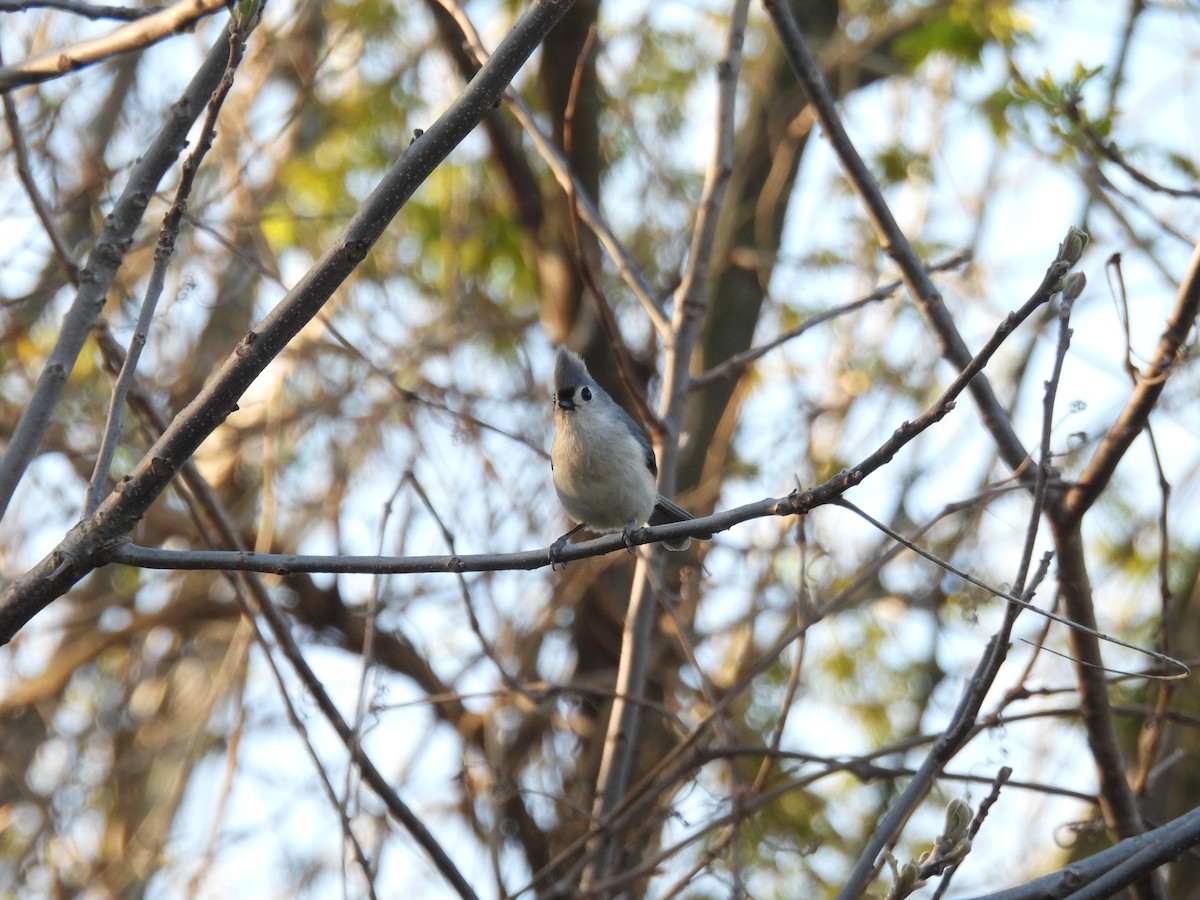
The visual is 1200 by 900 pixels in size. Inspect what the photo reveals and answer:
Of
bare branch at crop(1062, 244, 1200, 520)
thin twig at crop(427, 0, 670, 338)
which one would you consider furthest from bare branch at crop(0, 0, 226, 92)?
bare branch at crop(1062, 244, 1200, 520)

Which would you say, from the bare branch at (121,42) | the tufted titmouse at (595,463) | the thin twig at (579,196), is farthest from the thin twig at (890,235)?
the bare branch at (121,42)

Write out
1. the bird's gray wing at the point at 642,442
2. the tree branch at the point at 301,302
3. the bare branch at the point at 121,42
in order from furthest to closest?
the bird's gray wing at the point at 642,442
the tree branch at the point at 301,302
the bare branch at the point at 121,42

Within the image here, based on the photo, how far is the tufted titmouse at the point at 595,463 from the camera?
3.11 metres

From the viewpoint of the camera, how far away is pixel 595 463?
311 centimetres

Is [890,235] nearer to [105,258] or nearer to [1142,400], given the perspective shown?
[1142,400]

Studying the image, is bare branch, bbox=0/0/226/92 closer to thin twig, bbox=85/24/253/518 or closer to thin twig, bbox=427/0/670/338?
thin twig, bbox=85/24/253/518

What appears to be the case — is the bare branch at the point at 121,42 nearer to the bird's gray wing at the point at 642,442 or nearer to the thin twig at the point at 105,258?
the thin twig at the point at 105,258

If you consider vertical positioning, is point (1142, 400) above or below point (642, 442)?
below

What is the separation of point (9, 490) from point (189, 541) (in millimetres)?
2626

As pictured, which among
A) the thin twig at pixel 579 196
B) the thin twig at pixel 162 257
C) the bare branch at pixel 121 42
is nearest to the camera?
the bare branch at pixel 121 42

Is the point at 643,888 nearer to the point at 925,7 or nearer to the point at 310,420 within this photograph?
the point at 310,420

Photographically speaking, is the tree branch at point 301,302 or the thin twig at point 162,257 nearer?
the tree branch at point 301,302

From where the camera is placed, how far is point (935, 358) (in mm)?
5480

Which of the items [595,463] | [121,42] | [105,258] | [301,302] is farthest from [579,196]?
[121,42]
